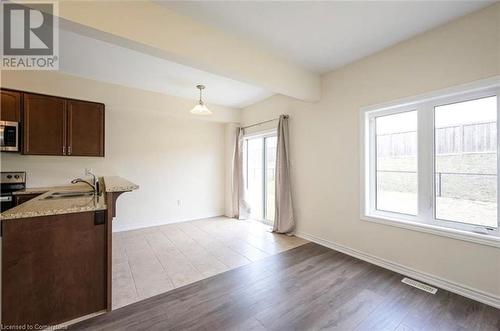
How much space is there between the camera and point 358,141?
2.92 m

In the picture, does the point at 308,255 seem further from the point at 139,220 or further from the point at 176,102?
the point at 176,102

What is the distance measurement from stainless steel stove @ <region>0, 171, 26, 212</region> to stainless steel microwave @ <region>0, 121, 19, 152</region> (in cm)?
55

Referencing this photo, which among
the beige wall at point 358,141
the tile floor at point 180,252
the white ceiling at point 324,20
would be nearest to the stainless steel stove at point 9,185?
the tile floor at point 180,252

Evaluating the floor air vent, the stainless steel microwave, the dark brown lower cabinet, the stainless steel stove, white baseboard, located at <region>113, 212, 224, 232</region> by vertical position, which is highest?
the stainless steel microwave

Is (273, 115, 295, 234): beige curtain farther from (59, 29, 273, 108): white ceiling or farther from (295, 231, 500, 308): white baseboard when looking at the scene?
(59, 29, 273, 108): white ceiling

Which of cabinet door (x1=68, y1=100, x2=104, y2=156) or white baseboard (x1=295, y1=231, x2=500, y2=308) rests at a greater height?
cabinet door (x1=68, y1=100, x2=104, y2=156)

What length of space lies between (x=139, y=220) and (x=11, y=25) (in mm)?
3383

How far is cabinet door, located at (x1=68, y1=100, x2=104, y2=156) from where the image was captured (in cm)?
339

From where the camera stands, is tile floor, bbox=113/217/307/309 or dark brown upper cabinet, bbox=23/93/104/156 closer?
tile floor, bbox=113/217/307/309

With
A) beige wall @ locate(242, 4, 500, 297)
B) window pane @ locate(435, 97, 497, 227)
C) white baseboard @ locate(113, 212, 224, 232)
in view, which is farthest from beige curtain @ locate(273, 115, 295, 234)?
white baseboard @ locate(113, 212, 224, 232)

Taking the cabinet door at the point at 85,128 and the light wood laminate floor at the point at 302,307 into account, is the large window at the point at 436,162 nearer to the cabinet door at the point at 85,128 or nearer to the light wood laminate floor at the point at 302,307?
the light wood laminate floor at the point at 302,307

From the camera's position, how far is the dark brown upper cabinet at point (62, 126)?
308 centimetres

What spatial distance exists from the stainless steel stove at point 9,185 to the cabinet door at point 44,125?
522mm

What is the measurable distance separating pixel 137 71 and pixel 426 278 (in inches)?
179
